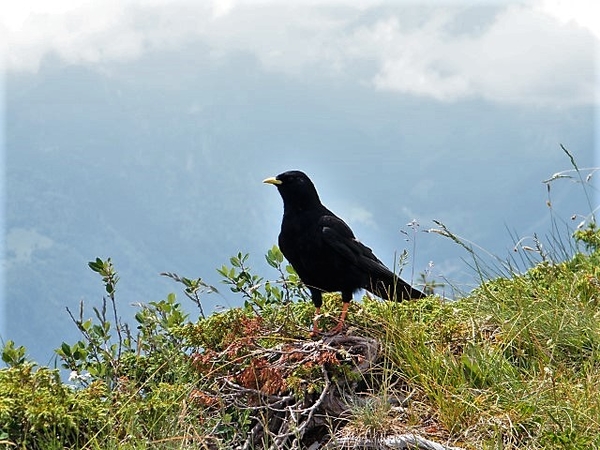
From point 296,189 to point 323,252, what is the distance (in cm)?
46

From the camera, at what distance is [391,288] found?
18.5ft

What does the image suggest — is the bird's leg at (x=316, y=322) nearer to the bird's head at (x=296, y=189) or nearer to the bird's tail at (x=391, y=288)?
the bird's tail at (x=391, y=288)

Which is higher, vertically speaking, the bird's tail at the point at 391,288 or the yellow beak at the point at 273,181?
the yellow beak at the point at 273,181

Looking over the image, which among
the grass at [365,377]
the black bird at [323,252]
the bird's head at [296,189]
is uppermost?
the bird's head at [296,189]

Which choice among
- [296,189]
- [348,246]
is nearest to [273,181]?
[296,189]

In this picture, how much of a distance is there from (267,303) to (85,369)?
1.33 meters

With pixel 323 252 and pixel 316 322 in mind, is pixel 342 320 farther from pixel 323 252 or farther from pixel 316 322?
pixel 323 252

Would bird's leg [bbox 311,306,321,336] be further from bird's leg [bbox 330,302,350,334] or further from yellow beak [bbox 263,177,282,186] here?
yellow beak [bbox 263,177,282,186]

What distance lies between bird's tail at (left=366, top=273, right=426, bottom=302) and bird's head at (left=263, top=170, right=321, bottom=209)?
630 mm

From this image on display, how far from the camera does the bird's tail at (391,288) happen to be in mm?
5598

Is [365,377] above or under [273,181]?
under

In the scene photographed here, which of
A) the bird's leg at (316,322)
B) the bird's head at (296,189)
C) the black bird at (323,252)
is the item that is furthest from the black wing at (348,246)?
the bird's leg at (316,322)

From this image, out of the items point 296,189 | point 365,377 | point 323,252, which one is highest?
point 296,189

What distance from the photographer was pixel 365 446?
4.48 metres
